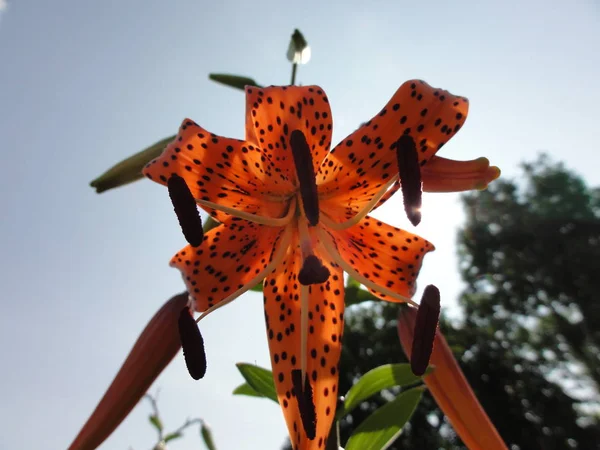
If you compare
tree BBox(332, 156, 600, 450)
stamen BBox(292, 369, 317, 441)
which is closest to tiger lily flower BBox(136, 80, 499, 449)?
stamen BBox(292, 369, 317, 441)

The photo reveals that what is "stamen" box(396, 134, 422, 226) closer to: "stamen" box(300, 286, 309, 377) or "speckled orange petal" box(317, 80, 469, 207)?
"speckled orange petal" box(317, 80, 469, 207)

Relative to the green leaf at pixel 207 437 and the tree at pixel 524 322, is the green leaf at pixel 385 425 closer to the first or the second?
the green leaf at pixel 207 437

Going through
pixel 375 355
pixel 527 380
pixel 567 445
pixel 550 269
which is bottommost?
pixel 567 445

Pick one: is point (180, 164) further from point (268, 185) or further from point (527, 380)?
point (527, 380)

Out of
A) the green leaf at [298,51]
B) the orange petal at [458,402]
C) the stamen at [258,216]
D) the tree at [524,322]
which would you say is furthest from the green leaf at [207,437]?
the tree at [524,322]

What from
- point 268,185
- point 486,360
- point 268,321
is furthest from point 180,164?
point 486,360

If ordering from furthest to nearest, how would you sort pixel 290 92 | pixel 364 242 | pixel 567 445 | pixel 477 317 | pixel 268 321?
pixel 477 317 → pixel 567 445 → pixel 364 242 → pixel 268 321 → pixel 290 92

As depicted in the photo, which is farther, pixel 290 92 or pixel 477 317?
pixel 477 317
